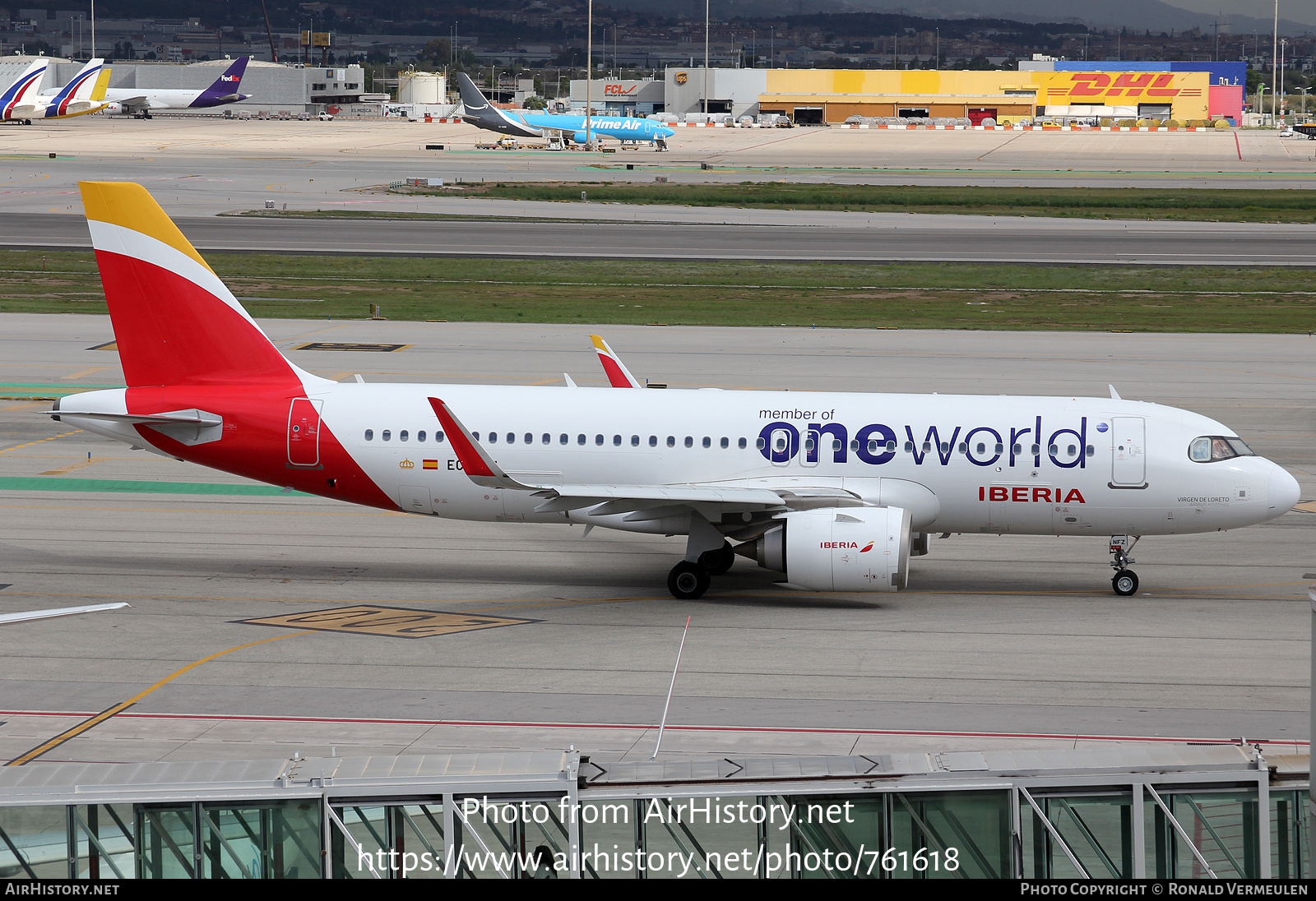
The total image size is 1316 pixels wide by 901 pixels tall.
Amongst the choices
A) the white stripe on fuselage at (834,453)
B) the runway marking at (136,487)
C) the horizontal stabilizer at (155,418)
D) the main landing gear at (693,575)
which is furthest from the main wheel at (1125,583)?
the runway marking at (136,487)

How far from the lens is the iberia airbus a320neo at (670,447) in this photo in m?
27.4

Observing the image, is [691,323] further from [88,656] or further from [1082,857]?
[1082,857]

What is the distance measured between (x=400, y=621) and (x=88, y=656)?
217 inches

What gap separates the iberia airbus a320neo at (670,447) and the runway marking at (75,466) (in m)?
9.58

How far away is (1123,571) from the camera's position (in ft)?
92.8

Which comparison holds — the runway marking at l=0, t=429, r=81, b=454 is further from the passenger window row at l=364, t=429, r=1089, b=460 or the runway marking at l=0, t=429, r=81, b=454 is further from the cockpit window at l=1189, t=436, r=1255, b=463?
the cockpit window at l=1189, t=436, r=1255, b=463

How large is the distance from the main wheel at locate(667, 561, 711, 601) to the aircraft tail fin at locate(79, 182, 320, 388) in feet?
29.4

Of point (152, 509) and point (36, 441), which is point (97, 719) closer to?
point (152, 509)

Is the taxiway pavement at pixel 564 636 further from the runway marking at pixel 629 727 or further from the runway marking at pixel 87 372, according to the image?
the runway marking at pixel 87 372

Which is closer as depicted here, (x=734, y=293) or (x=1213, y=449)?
(x=1213, y=449)

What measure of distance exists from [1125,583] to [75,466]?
1092 inches

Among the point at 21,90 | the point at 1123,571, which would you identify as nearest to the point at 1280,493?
the point at 1123,571

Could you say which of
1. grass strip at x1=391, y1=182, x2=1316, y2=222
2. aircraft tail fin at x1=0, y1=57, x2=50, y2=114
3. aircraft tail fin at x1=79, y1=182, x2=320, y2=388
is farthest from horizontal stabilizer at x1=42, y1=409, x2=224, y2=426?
aircraft tail fin at x1=0, y1=57, x2=50, y2=114

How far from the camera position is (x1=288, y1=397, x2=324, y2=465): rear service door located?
2844cm
